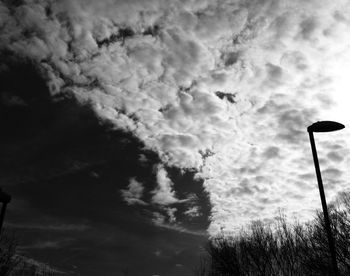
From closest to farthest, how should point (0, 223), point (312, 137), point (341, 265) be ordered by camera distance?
point (312, 137)
point (0, 223)
point (341, 265)

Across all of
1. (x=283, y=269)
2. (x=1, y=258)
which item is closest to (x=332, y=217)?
(x=283, y=269)

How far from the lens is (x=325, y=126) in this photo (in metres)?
9.92

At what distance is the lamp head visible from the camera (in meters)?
9.87

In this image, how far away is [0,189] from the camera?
412 inches

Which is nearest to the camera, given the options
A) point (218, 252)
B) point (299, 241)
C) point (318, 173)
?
point (318, 173)

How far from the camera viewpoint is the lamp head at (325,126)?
9.87 m

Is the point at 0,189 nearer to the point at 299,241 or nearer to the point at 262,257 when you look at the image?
the point at 299,241

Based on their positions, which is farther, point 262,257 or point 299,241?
point 262,257

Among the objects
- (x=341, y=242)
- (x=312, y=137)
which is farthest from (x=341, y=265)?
(x=312, y=137)

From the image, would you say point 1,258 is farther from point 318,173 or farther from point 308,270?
point 318,173

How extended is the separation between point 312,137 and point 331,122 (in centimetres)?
69

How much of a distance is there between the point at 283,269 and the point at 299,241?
3757mm

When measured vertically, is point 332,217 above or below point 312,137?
above

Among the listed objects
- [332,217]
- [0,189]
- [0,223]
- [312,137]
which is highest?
[332,217]
